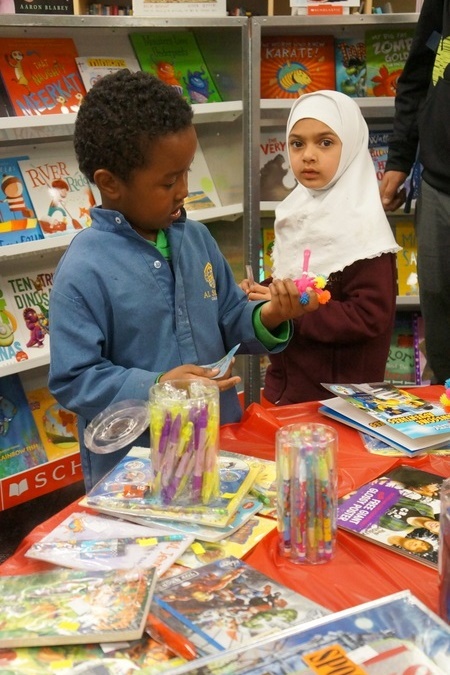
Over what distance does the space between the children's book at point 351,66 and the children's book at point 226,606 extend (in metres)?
2.72

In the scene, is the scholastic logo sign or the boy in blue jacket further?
the scholastic logo sign

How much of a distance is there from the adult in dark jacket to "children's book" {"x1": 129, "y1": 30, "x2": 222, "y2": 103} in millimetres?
830

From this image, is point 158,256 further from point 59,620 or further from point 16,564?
point 59,620

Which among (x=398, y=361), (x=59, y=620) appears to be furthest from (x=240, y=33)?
(x=59, y=620)

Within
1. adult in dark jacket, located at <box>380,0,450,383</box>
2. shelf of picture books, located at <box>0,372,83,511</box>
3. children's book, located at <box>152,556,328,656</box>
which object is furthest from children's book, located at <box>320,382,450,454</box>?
shelf of picture books, located at <box>0,372,83,511</box>

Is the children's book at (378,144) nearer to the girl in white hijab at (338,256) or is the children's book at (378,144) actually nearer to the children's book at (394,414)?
the girl in white hijab at (338,256)

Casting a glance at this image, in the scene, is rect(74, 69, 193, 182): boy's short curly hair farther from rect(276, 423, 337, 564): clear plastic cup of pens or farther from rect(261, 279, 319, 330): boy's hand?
rect(276, 423, 337, 564): clear plastic cup of pens

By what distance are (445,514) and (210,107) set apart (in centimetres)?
237

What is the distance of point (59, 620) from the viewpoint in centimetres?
84

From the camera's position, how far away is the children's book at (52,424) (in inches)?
118

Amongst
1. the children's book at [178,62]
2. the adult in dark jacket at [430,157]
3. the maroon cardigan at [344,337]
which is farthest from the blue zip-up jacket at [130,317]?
the children's book at [178,62]

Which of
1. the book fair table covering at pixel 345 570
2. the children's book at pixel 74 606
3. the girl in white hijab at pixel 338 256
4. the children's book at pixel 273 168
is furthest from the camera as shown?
the children's book at pixel 273 168

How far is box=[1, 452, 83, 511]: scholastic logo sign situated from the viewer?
9.18 feet

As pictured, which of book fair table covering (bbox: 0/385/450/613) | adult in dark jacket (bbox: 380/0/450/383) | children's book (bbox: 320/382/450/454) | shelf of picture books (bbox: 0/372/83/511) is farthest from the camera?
shelf of picture books (bbox: 0/372/83/511)
